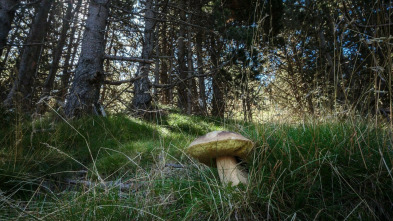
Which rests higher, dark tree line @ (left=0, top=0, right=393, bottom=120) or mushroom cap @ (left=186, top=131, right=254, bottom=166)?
dark tree line @ (left=0, top=0, right=393, bottom=120)

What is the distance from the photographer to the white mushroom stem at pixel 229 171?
1700 millimetres

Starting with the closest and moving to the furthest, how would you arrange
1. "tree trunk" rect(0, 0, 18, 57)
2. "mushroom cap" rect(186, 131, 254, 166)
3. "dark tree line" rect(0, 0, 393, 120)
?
1. "mushroom cap" rect(186, 131, 254, 166)
2. "dark tree line" rect(0, 0, 393, 120)
3. "tree trunk" rect(0, 0, 18, 57)

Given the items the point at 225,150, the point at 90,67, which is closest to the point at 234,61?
the point at 90,67

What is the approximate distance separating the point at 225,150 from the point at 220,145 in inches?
3.6

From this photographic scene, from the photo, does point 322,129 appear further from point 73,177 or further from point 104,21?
point 104,21

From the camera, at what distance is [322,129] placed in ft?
6.74

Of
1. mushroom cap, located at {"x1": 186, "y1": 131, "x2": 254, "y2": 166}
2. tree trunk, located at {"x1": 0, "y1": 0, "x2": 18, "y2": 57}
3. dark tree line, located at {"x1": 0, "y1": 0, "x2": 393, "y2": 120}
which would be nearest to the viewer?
mushroom cap, located at {"x1": 186, "y1": 131, "x2": 254, "y2": 166}

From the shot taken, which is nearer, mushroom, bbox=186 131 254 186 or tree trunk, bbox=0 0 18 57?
mushroom, bbox=186 131 254 186

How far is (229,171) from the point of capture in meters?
1.77

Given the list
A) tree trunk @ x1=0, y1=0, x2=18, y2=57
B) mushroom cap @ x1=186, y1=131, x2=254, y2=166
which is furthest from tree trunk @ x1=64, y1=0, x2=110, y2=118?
mushroom cap @ x1=186, y1=131, x2=254, y2=166

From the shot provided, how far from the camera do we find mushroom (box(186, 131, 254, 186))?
1.68m

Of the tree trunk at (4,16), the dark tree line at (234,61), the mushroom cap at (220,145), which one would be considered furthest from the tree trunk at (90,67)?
the mushroom cap at (220,145)

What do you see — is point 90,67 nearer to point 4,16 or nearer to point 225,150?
point 4,16

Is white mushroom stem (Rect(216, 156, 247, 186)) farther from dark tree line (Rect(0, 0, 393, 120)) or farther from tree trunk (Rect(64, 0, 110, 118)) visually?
tree trunk (Rect(64, 0, 110, 118))
